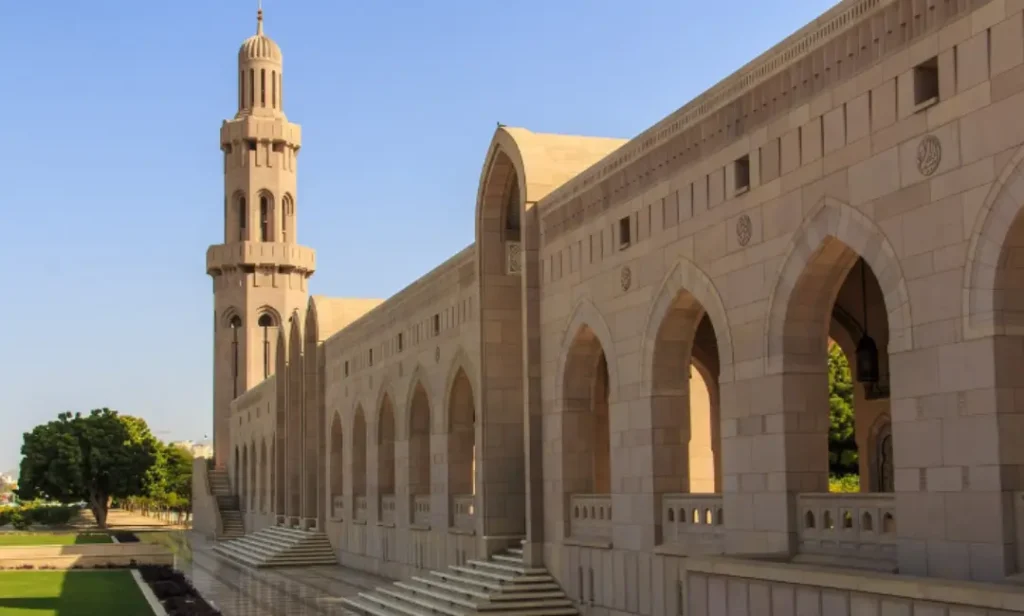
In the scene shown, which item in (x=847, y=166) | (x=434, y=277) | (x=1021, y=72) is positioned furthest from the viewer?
(x=434, y=277)

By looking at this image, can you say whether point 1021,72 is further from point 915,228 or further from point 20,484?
point 20,484

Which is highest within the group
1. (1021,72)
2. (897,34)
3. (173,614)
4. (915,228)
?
(897,34)

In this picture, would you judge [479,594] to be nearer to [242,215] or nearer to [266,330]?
[266,330]

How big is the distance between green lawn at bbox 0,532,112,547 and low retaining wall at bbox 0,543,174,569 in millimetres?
7243

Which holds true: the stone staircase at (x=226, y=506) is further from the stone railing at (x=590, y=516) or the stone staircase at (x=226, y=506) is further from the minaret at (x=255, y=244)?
the stone railing at (x=590, y=516)

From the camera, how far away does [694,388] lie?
2267cm

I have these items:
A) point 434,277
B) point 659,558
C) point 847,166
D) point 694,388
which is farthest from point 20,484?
point 847,166

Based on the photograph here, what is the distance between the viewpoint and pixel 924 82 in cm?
1146

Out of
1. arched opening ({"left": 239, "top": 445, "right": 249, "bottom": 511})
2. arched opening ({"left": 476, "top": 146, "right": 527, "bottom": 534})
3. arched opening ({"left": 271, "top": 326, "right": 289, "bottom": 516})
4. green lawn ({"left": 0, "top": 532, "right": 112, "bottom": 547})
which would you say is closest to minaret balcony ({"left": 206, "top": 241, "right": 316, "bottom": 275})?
arched opening ({"left": 239, "top": 445, "right": 249, "bottom": 511})

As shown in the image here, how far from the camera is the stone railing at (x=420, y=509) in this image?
1048 inches

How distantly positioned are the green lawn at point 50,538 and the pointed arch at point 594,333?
2977 centimetres

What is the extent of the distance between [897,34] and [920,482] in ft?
12.8

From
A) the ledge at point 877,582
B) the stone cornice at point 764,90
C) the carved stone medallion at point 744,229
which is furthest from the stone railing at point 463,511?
the ledge at point 877,582

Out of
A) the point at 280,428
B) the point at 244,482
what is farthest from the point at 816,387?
the point at 244,482
